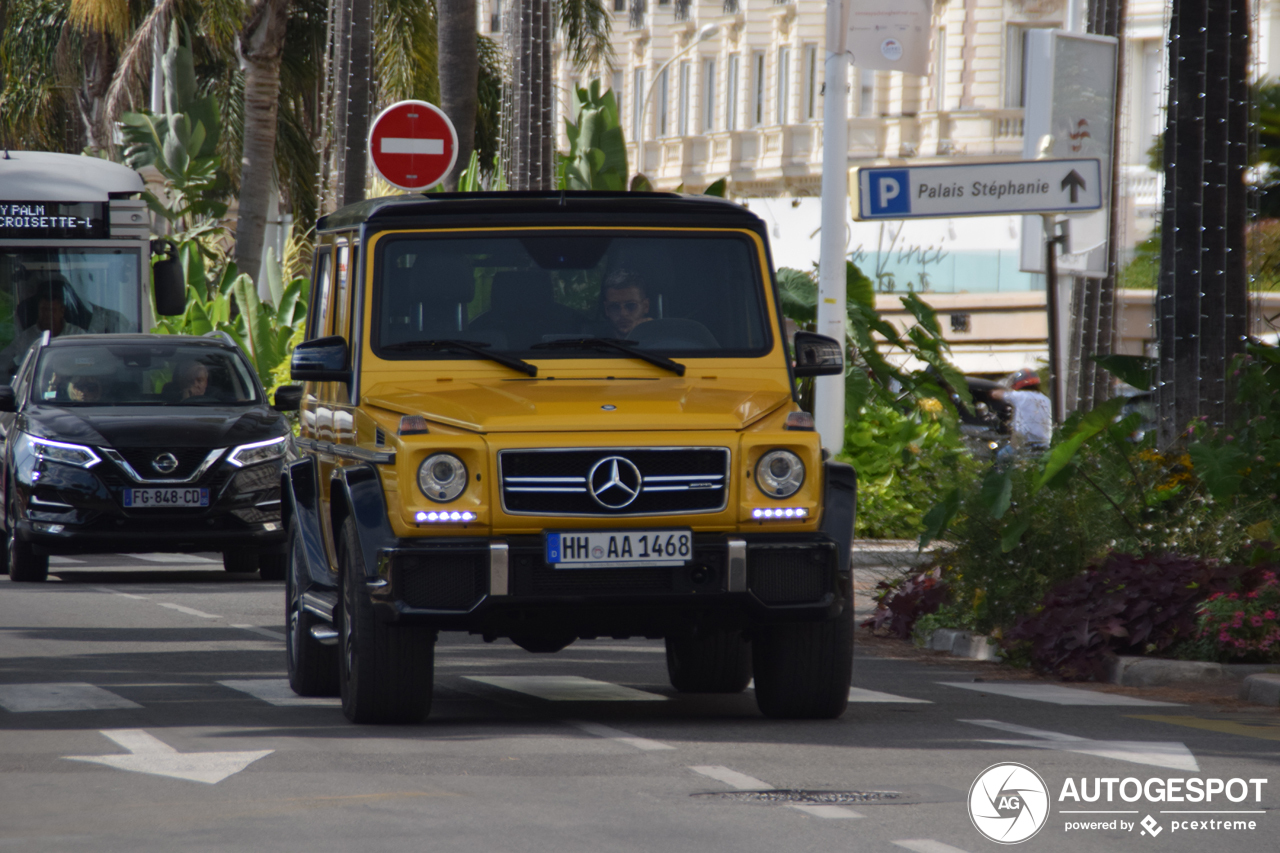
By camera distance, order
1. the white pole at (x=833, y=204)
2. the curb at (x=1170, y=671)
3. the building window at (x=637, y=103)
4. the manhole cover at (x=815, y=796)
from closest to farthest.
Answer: the manhole cover at (x=815, y=796) < the curb at (x=1170, y=671) < the white pole at (x=833, y=204) < the building window at (x=637, y=103)

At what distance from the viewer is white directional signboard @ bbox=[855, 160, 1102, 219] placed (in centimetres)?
1489

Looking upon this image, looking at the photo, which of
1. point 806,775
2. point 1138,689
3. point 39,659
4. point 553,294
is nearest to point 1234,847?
point 806,775

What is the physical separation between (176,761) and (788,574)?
2344 millimetres

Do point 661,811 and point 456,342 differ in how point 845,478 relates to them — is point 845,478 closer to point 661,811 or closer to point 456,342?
point 456,342

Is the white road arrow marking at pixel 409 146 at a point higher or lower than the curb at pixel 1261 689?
higher

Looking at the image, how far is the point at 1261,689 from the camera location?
1062 centimetres

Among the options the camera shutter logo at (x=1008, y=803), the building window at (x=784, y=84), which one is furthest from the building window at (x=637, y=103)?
the camera shutter logo at (x=1008, y=803)

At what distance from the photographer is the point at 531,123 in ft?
79.4

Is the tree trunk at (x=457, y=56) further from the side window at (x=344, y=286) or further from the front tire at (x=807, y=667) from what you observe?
the front tire at (x=807, y=667)

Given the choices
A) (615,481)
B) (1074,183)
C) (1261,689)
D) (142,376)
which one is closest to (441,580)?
(615,481)

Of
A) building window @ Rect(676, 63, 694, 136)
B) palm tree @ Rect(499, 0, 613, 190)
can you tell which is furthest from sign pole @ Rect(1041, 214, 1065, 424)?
building window @ Rect(676, 63, 694, 136)

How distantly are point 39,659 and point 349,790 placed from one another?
15.7ft

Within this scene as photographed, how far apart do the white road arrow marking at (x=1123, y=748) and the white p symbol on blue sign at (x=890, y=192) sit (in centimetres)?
648

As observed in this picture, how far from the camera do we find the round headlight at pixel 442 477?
8.54 metres
